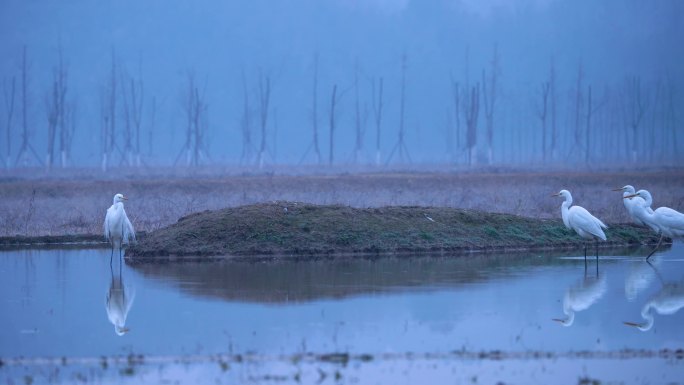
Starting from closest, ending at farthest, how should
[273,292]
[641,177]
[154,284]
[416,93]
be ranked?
[273,292] → [154,284] → [641,177] → [416,93]

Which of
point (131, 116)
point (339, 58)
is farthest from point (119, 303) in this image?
point (339, 58)

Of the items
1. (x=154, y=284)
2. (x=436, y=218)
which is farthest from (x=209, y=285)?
(x=436, y=218)

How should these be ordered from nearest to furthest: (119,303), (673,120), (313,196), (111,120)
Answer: (119,303) < (313,196) < (111,120) < (673,120)

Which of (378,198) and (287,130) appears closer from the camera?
(378,198)

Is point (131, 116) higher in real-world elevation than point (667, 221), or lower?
higher

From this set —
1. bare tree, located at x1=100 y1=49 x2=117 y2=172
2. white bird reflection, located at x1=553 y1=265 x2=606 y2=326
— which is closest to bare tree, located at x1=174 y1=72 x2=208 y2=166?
bare tree, located at x1=100 y1=49 x2=117 y2=172

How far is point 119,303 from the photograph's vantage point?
13320 millimetres

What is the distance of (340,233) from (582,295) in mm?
6430

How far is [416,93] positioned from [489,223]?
132152 millimetres

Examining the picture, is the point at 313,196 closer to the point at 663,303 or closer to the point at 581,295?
the point at 581,295

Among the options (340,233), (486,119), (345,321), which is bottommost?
(345,321)

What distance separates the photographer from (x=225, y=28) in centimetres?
15400

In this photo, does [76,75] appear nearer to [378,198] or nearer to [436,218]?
[378,198]

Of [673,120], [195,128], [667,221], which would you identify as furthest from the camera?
[673,120]
